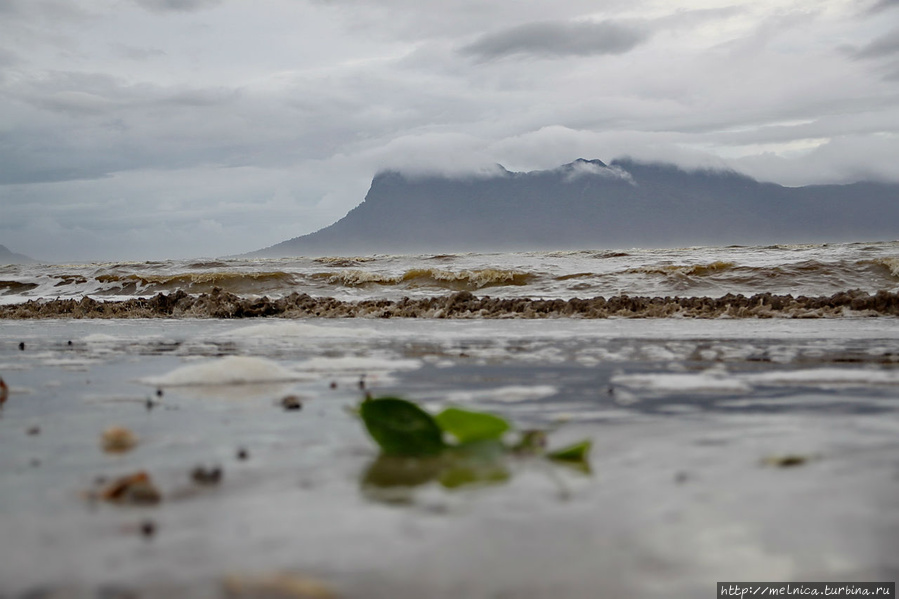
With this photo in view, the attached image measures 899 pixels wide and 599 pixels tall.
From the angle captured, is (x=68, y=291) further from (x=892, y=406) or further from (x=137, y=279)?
(x=892, y=406)

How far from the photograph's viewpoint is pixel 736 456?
1830 mm

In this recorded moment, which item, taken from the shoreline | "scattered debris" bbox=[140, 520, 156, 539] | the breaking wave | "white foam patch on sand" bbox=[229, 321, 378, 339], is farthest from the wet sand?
the breaking wave

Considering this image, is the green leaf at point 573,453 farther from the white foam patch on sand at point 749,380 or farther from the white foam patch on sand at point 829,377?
the white foam patch on sand at point 829,377

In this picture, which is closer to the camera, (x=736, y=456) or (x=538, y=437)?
(x=736, y=456)

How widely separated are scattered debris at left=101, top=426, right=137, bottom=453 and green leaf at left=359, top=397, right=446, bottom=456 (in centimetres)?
66

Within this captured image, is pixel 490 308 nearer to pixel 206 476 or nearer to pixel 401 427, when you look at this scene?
pixel 401 427

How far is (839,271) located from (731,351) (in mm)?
9070

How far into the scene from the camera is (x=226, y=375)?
3178mm

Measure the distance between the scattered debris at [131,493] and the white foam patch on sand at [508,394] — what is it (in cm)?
143

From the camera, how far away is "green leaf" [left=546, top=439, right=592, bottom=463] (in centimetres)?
176

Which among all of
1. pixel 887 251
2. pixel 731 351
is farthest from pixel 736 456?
pixel 887 251

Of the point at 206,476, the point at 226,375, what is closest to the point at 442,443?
the point at 206,476

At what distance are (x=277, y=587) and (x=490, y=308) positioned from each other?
24.8 feet

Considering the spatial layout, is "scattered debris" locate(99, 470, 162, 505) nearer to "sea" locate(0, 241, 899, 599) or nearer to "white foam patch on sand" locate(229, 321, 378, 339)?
"sea" locate(0, 241, 899, 599)
